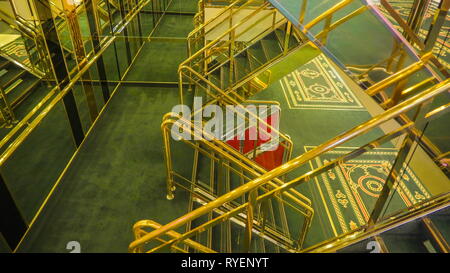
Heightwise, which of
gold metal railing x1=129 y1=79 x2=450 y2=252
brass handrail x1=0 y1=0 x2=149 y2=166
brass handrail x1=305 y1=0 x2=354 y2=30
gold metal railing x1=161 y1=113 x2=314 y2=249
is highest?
brass handrail x1=0 y1=0 x2=149 y2=166

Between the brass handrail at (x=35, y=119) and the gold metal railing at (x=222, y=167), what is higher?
the brass handrail at (x=35, y=119)

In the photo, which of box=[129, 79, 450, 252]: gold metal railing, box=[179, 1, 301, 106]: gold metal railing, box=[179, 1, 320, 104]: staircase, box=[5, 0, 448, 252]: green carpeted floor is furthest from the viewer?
box=[179, 1, 301, 106]: gold metal railing

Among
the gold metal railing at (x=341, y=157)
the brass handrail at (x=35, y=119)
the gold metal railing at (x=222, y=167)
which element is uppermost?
the brass handrail at (x=35, y=119)

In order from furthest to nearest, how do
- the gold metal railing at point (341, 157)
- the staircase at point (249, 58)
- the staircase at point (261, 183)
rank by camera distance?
1. the staircase at point (249, 58)
2. the staircase at point (261, 183)
3. the gold metal railing at point (341, 157)

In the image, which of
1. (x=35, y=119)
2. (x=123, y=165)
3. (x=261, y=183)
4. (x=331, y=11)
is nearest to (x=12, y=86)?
(x=35, y=119)

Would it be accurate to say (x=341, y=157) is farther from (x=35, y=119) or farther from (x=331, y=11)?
(x=35, y=119)

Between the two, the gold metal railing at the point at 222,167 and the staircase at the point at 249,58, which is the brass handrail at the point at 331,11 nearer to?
the staircase at the point at 249,58

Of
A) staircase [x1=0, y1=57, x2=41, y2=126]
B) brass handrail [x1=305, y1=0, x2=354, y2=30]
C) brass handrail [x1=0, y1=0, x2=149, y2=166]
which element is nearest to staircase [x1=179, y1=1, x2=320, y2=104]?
brass handrail [x1=305, y1=0, x2=354, y2=30]

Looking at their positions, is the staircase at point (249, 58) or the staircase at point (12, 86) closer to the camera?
the staircase at point (12, 86)

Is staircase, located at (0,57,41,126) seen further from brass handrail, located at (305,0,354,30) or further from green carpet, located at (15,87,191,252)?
brass handrail, located at (305,0,354,30)

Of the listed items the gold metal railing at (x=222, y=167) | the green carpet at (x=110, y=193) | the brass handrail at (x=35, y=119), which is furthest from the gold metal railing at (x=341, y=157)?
the brass handrail at (x=35, y=119)
